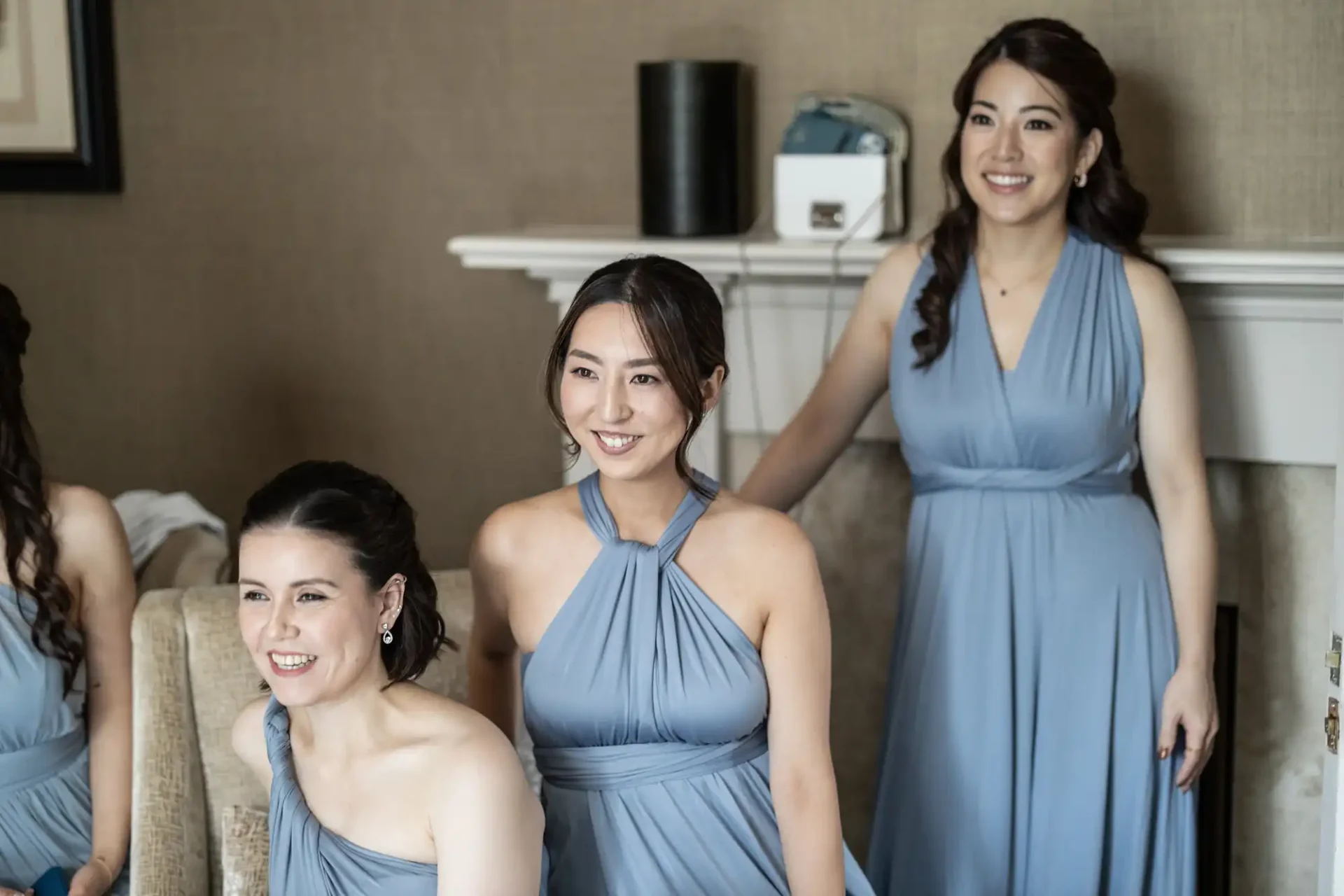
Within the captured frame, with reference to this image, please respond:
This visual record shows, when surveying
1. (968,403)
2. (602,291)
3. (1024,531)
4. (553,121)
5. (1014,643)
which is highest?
(553,121)

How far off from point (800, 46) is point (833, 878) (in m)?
1.49

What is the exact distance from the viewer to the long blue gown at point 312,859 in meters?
1.67

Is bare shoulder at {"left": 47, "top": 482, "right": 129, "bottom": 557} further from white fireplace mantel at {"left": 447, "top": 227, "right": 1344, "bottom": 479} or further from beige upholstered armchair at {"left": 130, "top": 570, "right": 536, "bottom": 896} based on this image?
white fireplace mantel at {"left": 447, "top": 227, "right": 1344, "bottom": 479}

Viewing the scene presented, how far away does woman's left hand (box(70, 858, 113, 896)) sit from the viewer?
6.77ft

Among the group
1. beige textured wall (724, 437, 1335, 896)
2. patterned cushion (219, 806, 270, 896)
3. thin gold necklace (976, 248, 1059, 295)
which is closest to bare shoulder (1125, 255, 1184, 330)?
thin gold necklace (976, 248, 1059, 295)

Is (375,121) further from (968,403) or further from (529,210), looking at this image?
(968,403)

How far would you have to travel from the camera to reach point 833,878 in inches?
70.3

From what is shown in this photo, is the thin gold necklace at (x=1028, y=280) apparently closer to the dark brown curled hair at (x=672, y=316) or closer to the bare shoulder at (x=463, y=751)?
the dark brown curled hair at (x=672, y=316)

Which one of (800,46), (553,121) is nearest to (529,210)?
(553,121)

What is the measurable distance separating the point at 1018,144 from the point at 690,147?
1.94ft

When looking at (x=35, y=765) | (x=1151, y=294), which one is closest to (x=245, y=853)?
(x=35, y=765)

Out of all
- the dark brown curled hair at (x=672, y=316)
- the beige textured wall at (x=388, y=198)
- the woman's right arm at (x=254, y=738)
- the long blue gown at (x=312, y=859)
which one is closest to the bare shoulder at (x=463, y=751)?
the long blue gown at (x=312, y=859)

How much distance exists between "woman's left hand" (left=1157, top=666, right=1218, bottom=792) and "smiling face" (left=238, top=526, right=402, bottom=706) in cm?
118

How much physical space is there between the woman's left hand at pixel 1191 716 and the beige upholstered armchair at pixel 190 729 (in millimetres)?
1049
